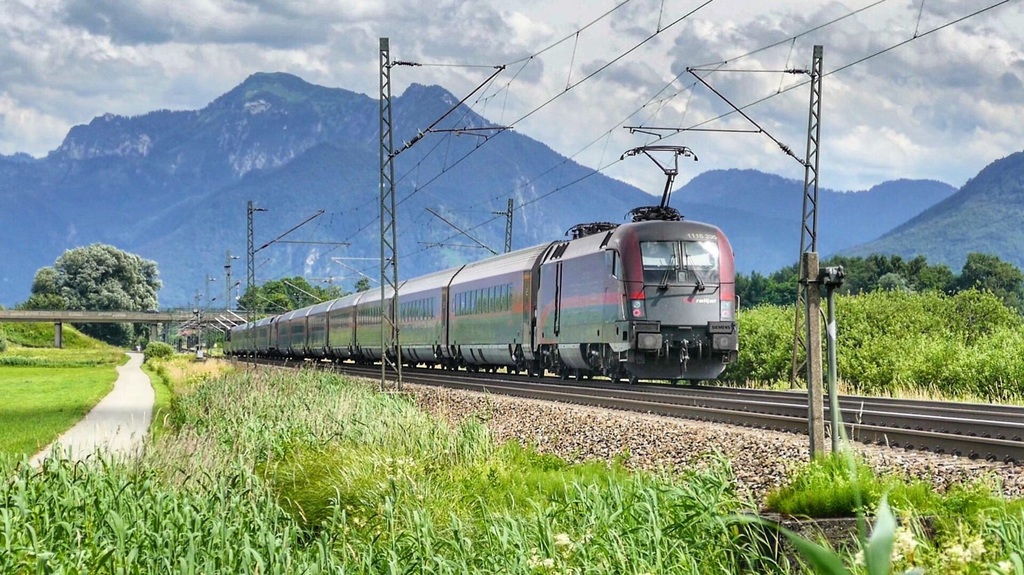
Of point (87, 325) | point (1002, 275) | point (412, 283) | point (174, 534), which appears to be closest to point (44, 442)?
point (174, 534)

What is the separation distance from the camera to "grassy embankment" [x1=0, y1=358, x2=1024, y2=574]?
24.0 feet

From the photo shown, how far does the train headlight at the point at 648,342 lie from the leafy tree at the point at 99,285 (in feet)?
479

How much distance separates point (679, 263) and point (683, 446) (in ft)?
47.8

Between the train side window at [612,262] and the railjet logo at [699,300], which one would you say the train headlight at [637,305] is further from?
the railjet logo at [699,300]

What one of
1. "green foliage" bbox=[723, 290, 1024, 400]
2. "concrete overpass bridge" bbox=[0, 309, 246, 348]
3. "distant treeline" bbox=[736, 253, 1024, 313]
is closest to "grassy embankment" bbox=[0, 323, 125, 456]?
"green foliage" bbox=[723, 290, 1024, 400]

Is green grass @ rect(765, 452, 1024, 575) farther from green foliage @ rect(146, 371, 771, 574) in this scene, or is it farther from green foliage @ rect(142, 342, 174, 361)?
green foliage @ rect(142, 342, 174, 361)

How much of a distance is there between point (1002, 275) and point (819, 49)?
95.8m

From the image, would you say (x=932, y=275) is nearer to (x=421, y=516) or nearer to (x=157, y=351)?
(x=157, y=351)

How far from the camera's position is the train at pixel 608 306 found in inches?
1082

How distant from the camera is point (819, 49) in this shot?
2770cm

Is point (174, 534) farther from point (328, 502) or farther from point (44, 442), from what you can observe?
point (44, 442)

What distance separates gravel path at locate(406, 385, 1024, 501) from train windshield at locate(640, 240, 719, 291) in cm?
712

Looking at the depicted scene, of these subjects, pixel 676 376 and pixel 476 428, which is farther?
pixel 676 376

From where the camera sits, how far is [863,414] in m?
16.4
